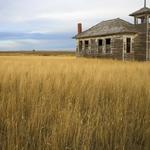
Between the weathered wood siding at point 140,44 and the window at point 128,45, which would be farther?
the window at point 128,45

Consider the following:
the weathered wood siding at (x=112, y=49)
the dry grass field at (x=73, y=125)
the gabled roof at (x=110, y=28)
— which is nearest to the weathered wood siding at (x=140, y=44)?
the gabled roof at (x=110, y=28)

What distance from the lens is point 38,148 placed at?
3.63m

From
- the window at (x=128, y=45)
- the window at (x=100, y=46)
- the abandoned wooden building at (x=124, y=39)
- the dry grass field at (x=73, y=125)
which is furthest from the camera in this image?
the window at (x=100, y=46)

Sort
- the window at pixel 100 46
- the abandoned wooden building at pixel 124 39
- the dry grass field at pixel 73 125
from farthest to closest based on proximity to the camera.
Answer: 1. the window at pixel 100 46
2. the abandoned wooden building at pixel 124 39
3. the dry grass field at pixel 73 125

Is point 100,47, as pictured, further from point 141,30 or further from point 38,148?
point 38,148

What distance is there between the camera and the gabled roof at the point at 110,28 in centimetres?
2946

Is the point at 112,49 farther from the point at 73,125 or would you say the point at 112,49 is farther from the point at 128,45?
the point at 73,125

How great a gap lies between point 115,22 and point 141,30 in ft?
9.01

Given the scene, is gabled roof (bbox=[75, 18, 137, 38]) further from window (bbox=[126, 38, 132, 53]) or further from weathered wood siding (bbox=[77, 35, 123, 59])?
window (bbox=[126, 38, 132, 53])

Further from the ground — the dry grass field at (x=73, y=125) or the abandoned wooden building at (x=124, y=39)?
the abandoned wooden building at (x=124, y=39)

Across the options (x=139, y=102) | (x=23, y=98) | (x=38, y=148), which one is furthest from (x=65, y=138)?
(x=139, y=102)

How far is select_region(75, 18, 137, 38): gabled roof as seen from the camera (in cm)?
2946

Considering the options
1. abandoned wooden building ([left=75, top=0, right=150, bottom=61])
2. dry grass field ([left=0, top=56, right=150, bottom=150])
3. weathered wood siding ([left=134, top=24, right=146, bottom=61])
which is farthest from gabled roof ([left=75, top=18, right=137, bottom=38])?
dry grass field ([left=0, top=56, right=150, bottom=150])

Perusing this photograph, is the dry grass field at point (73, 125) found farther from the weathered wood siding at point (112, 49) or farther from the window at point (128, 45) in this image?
the window at point (128, 45)
